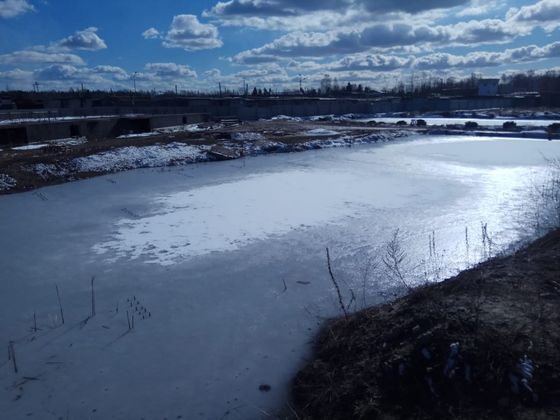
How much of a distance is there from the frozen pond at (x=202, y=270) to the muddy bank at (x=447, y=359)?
0.41m

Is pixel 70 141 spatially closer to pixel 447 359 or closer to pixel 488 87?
pixel 447 359

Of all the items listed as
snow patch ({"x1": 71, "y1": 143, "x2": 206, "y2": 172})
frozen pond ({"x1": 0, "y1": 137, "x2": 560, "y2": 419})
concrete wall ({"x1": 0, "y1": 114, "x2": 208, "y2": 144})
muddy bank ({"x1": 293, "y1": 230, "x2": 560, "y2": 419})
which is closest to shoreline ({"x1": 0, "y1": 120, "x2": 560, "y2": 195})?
snow patch ({"x1": 71, "y1": 143, "x2": 206, "y2": 172})

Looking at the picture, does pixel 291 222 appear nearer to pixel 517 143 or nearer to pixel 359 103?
pixel 517 143

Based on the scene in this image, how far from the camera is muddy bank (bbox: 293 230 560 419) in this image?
10.4 feet

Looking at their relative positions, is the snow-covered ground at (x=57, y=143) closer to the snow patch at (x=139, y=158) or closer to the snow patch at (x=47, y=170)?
the snow patch at (x=139, y=158)

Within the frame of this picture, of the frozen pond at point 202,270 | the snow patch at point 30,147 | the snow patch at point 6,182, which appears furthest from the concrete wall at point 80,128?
the frozen pond at point 202,270

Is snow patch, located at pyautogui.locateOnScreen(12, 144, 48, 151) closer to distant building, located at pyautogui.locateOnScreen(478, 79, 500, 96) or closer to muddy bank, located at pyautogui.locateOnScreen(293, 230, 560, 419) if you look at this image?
muddy bank, located at pyautogui.locateOnScreen(293, 230, 560, 419)

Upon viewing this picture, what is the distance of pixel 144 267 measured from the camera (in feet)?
21.6

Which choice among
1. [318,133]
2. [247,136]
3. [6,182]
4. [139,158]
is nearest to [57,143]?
[139,158]

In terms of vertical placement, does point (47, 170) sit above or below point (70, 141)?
below

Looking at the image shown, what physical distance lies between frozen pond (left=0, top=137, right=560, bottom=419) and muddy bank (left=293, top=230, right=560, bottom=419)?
41 cm

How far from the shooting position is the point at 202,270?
255 inches

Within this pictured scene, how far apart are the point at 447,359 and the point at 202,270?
3.80 meters

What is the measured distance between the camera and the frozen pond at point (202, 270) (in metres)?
3.98
